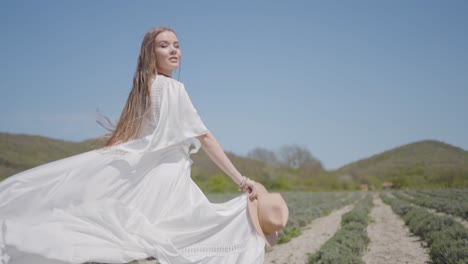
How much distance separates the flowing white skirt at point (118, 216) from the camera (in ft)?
7.91

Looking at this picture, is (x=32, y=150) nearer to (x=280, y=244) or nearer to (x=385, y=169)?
(x=280, y=244)

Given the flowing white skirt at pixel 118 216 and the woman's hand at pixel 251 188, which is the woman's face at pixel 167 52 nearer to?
the flowing white skirt at pixel 118 216

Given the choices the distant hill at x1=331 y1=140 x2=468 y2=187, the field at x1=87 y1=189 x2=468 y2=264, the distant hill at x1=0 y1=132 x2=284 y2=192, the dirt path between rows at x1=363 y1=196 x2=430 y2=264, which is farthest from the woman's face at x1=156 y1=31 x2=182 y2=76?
the distant hill at x1=331 y1=140 x2=468 y2=187

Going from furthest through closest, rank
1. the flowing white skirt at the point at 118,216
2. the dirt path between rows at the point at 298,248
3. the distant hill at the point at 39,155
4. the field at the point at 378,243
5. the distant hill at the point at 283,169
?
the distant hill at the point at 283,169 → the distant hill at the point at 39,155 → the dirt path between rows at the point at 298,248 → the field at the point at 378,243 → the flowing white skirt at the point at 118,216

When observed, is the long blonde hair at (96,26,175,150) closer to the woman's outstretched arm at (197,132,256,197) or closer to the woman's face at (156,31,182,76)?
the woman's face at (156,31,182,76)

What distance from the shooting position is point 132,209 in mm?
2619

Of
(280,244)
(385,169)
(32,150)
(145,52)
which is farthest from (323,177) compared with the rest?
(145,52)

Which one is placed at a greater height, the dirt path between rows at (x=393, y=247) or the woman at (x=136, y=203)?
the woman at (x=136, y=203)

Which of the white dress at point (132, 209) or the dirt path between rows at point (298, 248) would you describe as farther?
the dirt path between rows at point (298, 248)

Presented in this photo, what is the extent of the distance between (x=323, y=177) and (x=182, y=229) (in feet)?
244

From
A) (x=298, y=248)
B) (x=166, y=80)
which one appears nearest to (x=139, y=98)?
(x=166, y=80)

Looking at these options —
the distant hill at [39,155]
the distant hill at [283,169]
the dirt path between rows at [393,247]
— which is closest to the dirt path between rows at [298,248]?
the dirt path between rows at [393,247]

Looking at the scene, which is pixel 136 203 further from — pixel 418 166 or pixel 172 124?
pixel 418 166

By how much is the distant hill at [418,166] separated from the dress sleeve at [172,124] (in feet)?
161
